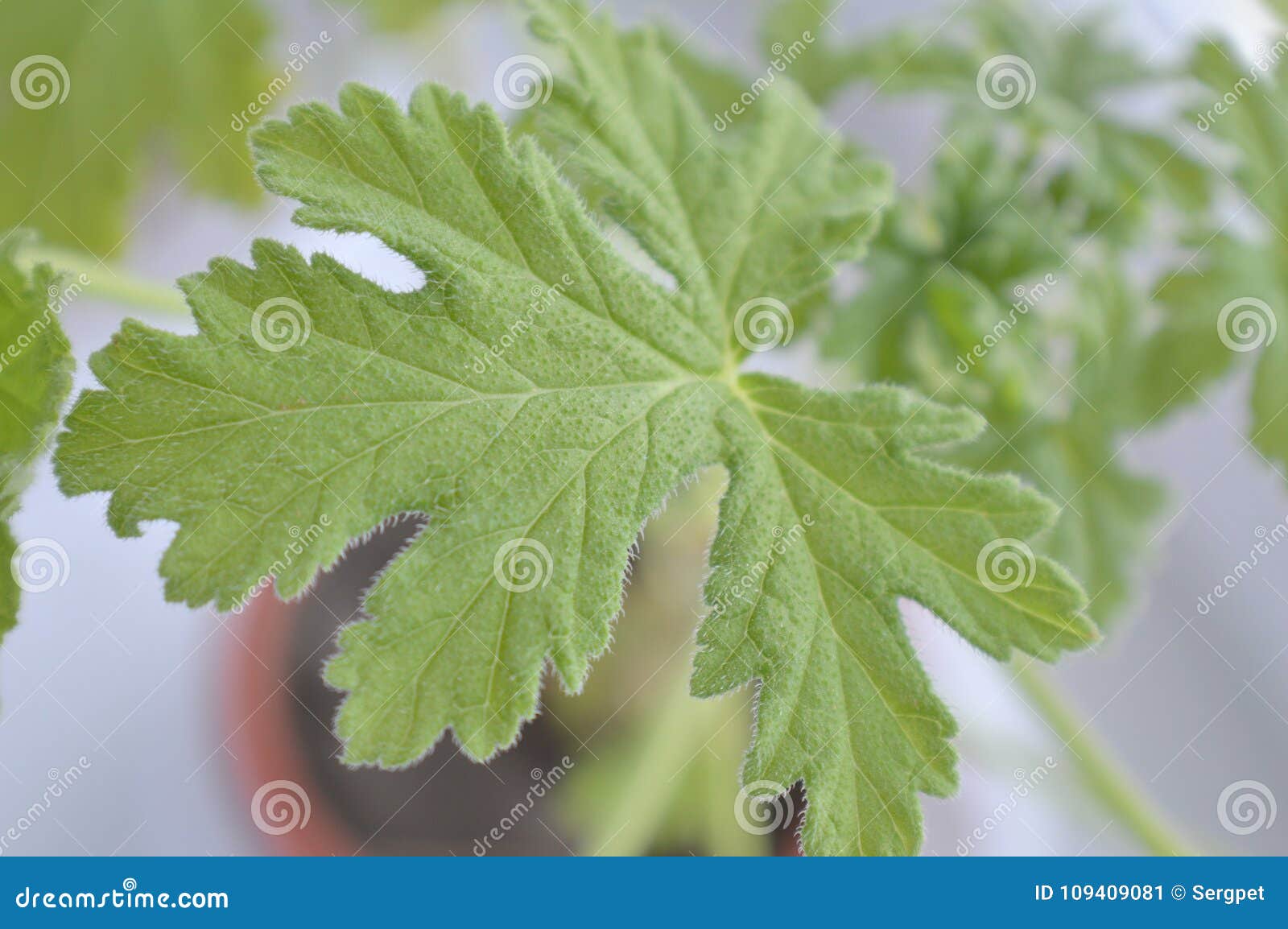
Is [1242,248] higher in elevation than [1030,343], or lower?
higher

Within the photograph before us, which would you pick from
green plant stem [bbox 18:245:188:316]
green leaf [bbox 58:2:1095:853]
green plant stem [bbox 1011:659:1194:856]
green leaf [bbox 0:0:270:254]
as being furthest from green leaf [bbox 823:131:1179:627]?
green leaf [bbox 0:0:270:254]

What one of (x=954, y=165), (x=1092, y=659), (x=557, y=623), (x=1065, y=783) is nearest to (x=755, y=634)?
(x=557, y=623)

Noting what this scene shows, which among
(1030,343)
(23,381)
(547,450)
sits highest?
(1030,343)

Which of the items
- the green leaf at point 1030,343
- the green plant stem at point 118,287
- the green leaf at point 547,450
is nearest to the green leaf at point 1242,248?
the green leaf at point 1030,343

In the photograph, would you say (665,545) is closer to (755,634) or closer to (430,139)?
(755,634)

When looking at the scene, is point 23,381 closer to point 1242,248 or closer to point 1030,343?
point 1030,343

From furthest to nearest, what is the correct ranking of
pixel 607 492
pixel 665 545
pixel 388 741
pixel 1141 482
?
pixel 665 545, pixel 1141 482, pixel 607 492, pixel 388 741

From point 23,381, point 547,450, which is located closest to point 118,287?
point 23,381
